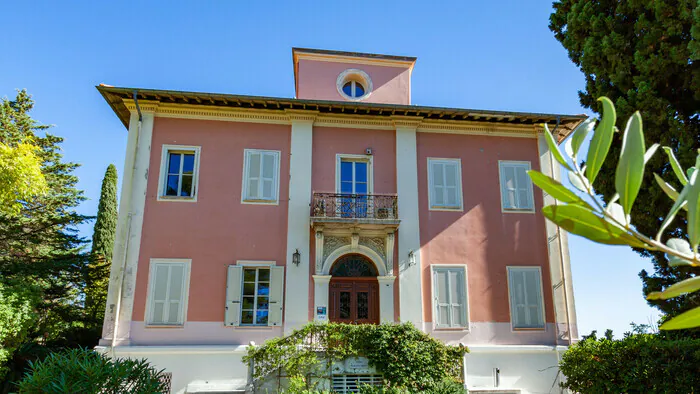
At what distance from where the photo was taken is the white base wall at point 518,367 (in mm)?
12891

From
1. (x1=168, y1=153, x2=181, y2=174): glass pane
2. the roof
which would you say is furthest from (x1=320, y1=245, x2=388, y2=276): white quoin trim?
(x1=168, y1=153, x2=181, y2=174): glass pane

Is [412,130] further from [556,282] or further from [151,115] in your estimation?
[151,115]

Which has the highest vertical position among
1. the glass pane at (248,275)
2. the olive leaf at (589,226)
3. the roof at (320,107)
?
the roof at (320,107)

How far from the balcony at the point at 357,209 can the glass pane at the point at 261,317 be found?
2481 mm

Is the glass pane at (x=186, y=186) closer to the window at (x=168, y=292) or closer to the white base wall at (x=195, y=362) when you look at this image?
the window at (x=168, y=292)

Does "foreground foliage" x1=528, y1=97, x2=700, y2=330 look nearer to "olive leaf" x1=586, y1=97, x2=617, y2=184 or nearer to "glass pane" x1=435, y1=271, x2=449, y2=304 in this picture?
"olive leaf" x1=586, y1=97, x2=617, y2=184

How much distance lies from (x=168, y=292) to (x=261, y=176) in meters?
3.64

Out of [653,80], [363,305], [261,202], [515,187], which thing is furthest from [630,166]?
[515,187]

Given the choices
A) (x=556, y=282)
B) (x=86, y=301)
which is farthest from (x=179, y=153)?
(x=556, y=282)

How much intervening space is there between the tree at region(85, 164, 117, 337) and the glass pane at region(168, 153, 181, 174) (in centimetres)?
539

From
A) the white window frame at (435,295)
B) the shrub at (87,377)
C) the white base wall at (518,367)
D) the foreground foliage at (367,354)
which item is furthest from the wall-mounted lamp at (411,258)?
the shrub at (87,377)

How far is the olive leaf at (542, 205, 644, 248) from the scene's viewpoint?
4.99 ft

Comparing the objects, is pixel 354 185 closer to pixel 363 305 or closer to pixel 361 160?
pixel 361 160

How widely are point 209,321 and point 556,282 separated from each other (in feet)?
29.2
